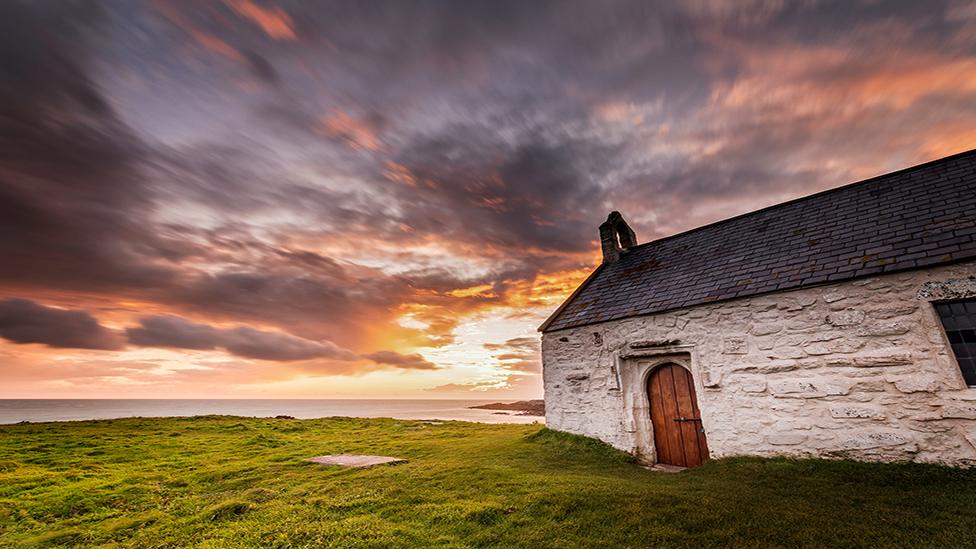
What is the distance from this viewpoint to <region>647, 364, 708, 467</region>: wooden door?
10047 millimetres

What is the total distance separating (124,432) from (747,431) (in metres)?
29.4

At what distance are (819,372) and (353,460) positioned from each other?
38.9ft

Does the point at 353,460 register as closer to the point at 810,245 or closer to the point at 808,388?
the point at 808,388

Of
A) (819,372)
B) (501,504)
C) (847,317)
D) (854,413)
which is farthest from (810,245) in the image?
(501,504)

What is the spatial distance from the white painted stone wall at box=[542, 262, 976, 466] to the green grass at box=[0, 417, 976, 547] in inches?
20.3

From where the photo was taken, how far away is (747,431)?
8.89 meters

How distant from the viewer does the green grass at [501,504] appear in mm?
4859

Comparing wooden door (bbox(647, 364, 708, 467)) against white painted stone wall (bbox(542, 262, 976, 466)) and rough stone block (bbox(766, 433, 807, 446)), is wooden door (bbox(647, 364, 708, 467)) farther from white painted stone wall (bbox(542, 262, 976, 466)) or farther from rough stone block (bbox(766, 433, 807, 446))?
rough stone block (bbox(766, 433, 807, 446))

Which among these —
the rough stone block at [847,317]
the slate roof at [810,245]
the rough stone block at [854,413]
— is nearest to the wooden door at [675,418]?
the slate roof at [810,245]

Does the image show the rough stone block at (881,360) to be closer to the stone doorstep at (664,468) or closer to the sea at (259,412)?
the stone doorstep at (664,468)

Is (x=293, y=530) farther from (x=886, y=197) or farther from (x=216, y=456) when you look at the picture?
(x=886, y=197)

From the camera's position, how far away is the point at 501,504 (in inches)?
238

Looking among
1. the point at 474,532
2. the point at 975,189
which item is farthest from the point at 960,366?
the point at 474,532

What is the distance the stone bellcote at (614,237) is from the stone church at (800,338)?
280cm
